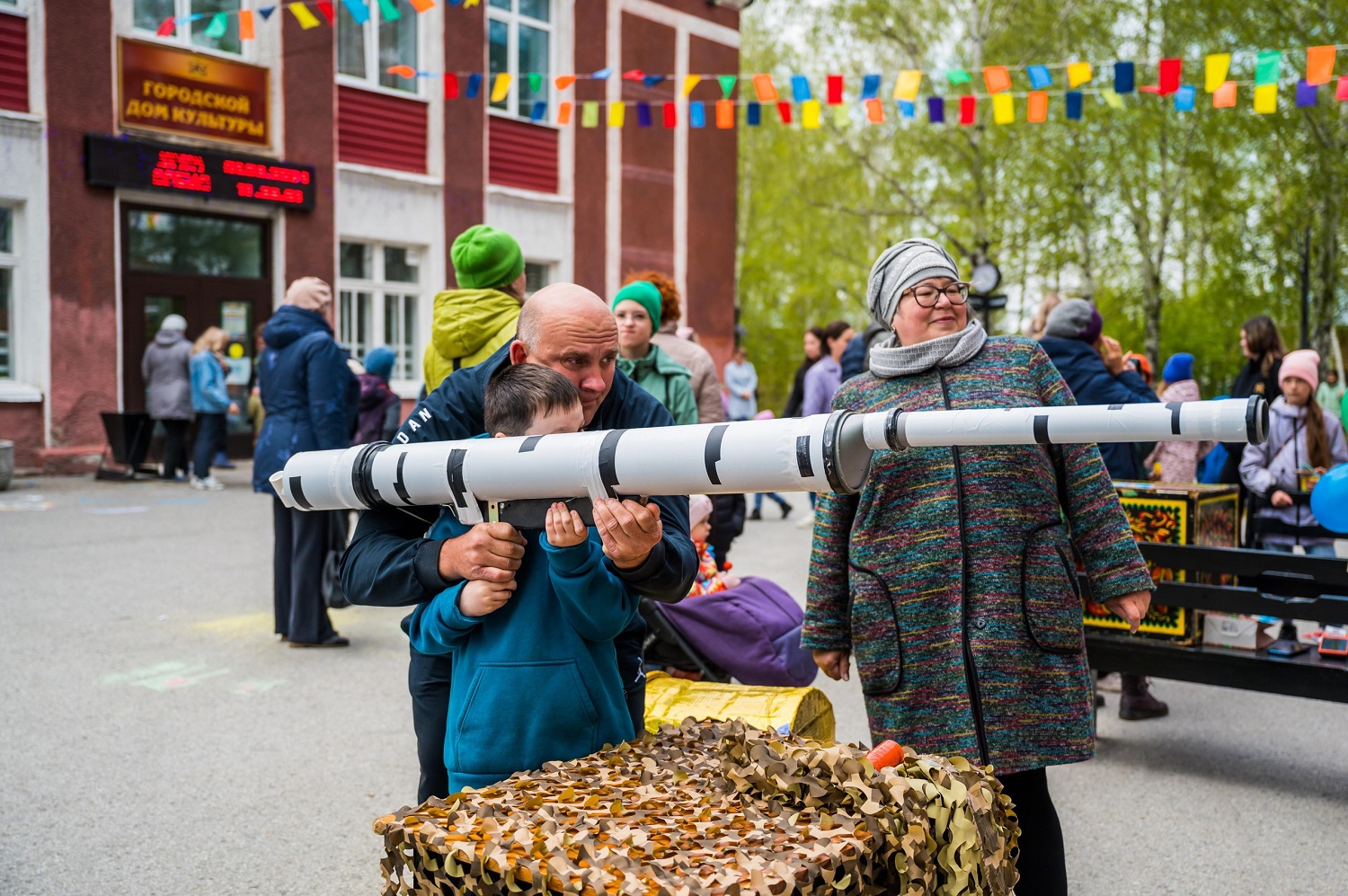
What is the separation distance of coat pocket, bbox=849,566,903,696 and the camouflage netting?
0.99 m

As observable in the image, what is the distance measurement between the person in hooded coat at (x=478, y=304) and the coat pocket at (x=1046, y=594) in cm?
223

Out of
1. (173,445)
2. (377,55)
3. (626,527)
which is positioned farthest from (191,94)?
(626,527)

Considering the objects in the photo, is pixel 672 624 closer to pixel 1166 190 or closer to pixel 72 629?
pixel 72 629

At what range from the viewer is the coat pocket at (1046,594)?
2979 millimetres

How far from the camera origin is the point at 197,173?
16.2 metres

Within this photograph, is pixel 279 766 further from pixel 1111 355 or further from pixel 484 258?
pixel 1111 355

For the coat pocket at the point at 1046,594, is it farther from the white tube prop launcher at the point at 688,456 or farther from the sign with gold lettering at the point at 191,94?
the sign with gold lettering at the point at 191,94

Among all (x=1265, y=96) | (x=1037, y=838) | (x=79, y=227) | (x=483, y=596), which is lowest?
(x=1037, y=838)

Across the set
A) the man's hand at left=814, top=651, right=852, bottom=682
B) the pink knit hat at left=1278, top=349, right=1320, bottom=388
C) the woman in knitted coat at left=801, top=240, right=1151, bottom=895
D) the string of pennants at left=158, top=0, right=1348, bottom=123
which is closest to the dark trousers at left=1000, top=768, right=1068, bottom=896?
the woman in knitted coat at left=801, top=240, right=1151, bottom=895

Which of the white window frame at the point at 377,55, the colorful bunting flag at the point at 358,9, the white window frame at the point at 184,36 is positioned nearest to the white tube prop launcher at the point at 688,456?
the colorful bunting flag at the point at 358,9

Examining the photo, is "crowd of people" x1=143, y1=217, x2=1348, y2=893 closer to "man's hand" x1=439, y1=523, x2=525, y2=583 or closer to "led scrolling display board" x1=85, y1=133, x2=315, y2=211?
"man's hand" x1=439, y1=523, x2=525, y2=583

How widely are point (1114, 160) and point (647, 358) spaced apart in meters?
22.8

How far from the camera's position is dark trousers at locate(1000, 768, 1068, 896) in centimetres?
307

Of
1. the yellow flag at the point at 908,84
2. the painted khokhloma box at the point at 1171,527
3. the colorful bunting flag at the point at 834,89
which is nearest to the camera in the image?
the painted khokhloma box at the point at 1171,527
